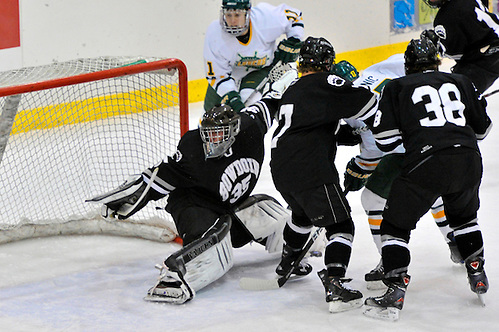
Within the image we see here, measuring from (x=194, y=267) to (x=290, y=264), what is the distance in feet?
1.23

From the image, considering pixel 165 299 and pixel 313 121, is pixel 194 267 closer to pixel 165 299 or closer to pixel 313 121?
pixel 165 299

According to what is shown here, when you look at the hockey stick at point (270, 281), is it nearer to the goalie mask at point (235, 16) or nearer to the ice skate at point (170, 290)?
the ice skate at point (170, 290)

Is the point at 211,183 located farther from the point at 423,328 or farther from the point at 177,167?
the point at 423,328

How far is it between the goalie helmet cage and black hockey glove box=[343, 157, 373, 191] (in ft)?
2.85

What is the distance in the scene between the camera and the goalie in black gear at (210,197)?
9.79 feet

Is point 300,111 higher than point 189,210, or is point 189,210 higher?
point 300,111

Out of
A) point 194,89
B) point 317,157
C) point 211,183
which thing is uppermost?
point 317,157

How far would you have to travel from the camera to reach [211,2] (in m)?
6.45

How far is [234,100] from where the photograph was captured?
4.32 m

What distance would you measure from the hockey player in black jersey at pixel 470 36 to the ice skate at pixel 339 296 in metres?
1.52

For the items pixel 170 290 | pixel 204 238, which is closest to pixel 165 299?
pixel 170 290

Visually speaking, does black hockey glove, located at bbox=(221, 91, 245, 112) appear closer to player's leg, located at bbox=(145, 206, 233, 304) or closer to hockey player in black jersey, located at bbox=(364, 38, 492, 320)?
player's leg, located at bbox=(145, 206, 233, 304)

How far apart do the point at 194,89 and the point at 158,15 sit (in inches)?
27.3

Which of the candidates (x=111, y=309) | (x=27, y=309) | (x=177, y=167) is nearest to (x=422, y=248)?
(x=177, y=167)
